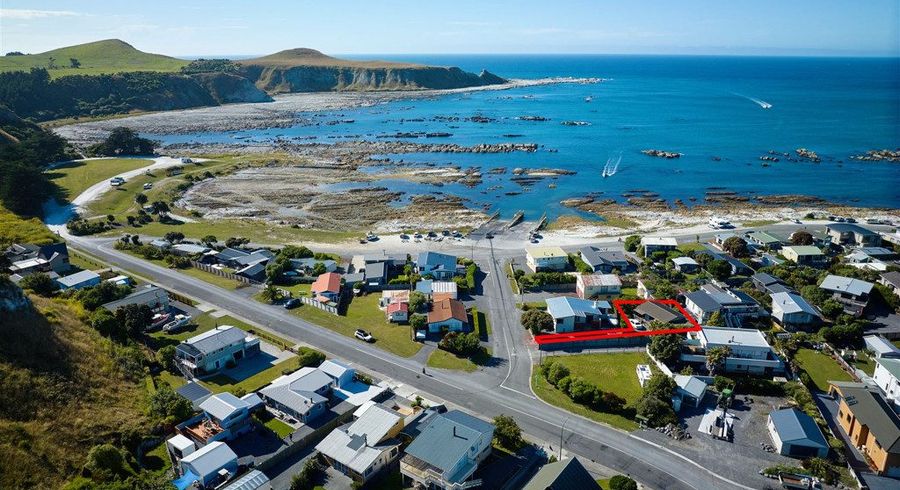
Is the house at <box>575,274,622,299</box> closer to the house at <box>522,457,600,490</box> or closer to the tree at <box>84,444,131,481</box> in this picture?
the house at <box>522,457,600,490</box>

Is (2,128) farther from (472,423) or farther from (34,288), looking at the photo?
(472,423)

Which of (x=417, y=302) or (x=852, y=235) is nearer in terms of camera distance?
(x=417, y=302)

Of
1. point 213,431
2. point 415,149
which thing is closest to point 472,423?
point 213,431

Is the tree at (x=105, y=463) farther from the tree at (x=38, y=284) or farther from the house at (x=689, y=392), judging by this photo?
the house at (x=689, y=392)

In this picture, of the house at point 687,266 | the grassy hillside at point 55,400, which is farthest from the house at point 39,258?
the house at point 687,266

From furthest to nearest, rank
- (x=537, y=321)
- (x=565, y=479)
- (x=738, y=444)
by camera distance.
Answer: (x=537, y=321)
(x=738, y=444)
(x=565, y=479)

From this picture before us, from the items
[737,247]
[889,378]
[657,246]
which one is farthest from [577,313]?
[737,247]

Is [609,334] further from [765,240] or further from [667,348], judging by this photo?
[765,240]
